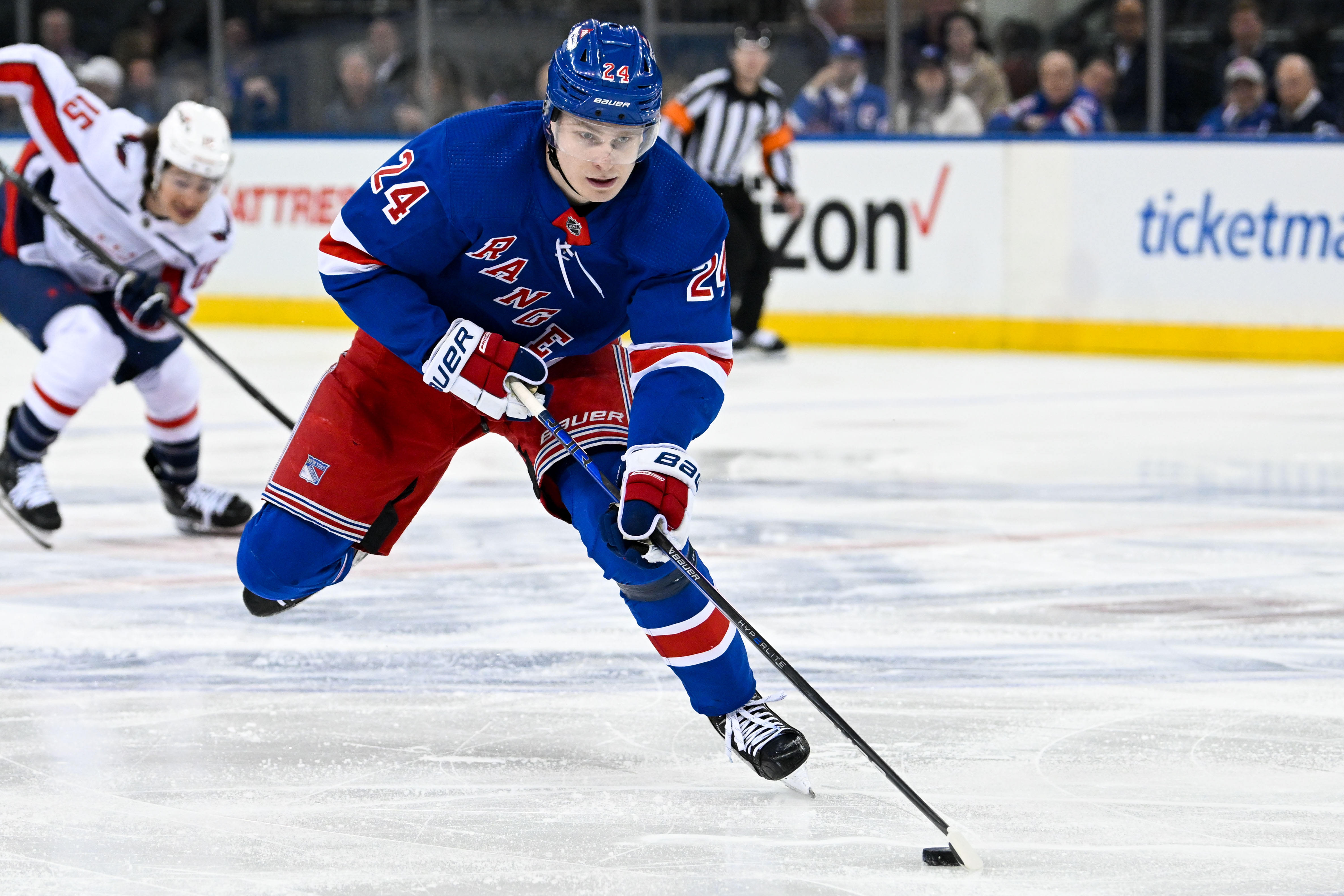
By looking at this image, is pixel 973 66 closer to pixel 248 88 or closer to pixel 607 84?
pixel 248 88

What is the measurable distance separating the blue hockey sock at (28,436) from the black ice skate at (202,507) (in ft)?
0.87

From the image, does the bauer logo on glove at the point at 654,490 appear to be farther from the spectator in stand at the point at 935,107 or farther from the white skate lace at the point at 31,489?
the spectator in stand at the point at 935,107

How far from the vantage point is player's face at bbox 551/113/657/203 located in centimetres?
276

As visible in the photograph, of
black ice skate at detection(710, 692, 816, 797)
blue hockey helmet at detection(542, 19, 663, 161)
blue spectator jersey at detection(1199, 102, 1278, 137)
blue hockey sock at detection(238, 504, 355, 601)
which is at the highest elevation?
blue hockey helmet at detection(542, 19, 663, 161)

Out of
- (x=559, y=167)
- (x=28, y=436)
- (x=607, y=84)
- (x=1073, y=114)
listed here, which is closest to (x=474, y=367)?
(x=559, y=167)

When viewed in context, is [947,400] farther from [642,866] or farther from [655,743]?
[642,866]

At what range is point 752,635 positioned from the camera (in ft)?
9.29

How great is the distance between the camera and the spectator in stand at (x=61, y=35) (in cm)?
1121

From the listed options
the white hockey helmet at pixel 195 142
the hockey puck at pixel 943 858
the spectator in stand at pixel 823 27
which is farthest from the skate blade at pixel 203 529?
the spectator in stand at pixel 823 27

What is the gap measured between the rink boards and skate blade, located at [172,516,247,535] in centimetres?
450

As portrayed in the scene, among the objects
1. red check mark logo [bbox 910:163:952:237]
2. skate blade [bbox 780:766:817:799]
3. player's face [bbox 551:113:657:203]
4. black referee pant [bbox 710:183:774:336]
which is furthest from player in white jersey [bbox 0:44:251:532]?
red check mark logo [bbox 910:163:952:237]

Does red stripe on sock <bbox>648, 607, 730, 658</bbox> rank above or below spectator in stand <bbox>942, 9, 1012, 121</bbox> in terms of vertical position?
above

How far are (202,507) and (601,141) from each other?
2585 mm

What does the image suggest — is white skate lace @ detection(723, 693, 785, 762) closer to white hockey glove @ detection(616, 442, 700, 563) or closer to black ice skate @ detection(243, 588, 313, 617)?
white hockey glove @ detection(616, 442, 700, 563)
